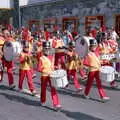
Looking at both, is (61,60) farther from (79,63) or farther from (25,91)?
(25,91)

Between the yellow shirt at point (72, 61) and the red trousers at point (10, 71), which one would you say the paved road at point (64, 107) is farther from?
the yellow shirt at point (72, 61)

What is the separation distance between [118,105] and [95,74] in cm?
112

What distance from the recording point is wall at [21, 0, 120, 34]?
26.2 m

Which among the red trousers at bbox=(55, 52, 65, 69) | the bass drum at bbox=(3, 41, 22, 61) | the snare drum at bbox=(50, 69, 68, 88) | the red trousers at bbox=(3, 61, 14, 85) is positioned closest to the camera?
the snare drum at bbox=(50, 69, 68, 88)

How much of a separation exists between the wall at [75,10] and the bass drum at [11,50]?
43.3 feet

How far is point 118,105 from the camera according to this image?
11500 millimetres

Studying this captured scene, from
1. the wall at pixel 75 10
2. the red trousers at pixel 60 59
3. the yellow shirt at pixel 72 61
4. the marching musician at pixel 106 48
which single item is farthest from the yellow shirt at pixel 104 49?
the wall at pixel 75 10

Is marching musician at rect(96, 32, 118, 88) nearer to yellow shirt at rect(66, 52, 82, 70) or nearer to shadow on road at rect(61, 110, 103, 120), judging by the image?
yellow shirt at rect(66, 52, 82, 70)

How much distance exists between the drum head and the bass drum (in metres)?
1.74

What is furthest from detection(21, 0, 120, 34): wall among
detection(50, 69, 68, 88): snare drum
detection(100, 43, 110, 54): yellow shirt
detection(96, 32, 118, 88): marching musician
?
detection(50, 69, 68, 88): snare drum

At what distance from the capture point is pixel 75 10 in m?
29.6

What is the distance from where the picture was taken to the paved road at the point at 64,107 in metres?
10.3

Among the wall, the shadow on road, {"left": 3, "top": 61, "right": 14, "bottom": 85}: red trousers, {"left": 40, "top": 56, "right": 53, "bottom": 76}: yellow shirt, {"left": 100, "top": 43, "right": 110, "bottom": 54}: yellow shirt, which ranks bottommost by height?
the shadow on road

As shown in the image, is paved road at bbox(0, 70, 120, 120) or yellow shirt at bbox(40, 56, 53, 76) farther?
yellow shirt at bbox(40, 56, 53, 76)
